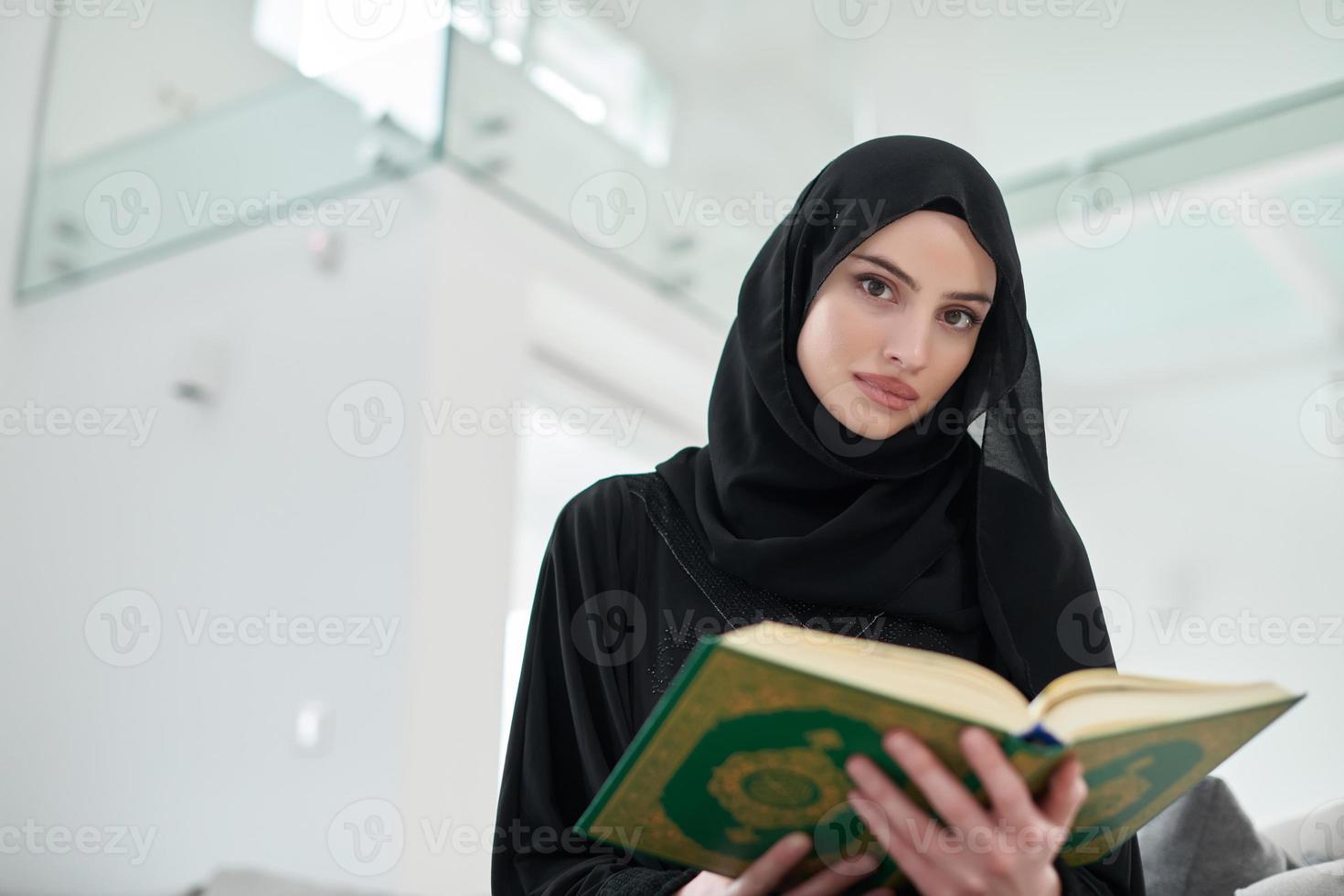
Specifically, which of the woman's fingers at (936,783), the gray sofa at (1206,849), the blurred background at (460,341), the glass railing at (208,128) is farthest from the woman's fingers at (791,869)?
the glass railing at (208,128)

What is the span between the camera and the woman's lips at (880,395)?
1201 mm

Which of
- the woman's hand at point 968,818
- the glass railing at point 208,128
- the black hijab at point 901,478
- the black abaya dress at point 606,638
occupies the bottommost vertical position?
the woman's hand at point 968,818

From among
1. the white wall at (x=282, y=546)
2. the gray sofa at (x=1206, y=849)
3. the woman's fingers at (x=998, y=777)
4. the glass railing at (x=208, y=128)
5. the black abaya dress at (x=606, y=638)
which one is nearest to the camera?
the woman's fingers at (x=998, y=777)

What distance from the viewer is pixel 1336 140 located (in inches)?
108

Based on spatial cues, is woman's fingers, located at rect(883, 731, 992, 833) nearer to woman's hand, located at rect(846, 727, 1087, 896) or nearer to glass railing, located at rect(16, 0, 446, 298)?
woman's hand, located at rect(846, 727, 1087, 896)

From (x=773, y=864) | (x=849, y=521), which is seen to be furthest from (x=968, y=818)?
(x=849, y=521)

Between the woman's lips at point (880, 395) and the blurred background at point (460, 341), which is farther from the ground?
the blurred background at point (460, 341)

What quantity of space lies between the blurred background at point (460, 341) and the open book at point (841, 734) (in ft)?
5.88

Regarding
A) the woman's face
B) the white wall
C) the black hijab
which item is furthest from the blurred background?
the woman's face

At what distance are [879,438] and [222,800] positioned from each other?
2159 millimetres

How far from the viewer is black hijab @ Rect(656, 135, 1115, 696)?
1216 mm

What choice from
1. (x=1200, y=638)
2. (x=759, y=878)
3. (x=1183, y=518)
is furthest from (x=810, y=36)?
(x=759, y=878)

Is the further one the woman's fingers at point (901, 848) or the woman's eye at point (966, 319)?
the woman's eye at point (966, 319)

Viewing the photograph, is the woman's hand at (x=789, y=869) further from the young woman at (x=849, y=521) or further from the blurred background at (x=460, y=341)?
the blurred background at (x=460, y=341)
